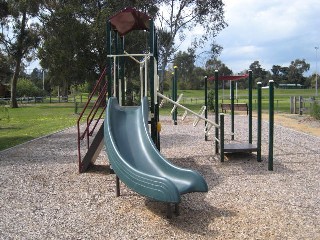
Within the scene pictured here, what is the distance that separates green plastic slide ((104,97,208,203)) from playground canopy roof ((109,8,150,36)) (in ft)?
5.13

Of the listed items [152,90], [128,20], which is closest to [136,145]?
[152,90]

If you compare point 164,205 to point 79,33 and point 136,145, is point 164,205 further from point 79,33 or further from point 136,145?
point 79,33

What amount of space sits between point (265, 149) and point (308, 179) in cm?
336

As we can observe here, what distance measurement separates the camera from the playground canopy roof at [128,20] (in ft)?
24.6

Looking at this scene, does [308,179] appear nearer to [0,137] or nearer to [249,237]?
[249,237]

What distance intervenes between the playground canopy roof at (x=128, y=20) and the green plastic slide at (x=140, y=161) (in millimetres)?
1564

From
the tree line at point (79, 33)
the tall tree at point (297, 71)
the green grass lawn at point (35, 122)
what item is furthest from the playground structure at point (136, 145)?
the tall tree at point (297, 71)

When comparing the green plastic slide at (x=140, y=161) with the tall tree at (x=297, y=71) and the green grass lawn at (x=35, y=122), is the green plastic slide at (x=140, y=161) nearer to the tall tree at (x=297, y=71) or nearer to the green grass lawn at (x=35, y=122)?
the green grass lawn at (x=35, y=122)

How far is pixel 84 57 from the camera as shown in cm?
3497

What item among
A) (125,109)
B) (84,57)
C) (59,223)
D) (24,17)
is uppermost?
(24,17)

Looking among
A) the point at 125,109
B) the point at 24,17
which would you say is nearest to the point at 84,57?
the point at 24,17

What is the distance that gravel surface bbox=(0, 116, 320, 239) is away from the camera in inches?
180

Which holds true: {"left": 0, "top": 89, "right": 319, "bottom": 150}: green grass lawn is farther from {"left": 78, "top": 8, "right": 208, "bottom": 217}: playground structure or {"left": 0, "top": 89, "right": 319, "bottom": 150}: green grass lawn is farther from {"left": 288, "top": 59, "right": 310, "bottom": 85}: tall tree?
{"left": 288, "top": 59, "right": 310, "bottom": 85}: tall tree

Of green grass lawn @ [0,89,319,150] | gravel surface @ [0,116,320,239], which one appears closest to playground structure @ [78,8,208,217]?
gravel surface @ [0,116,320,239]
